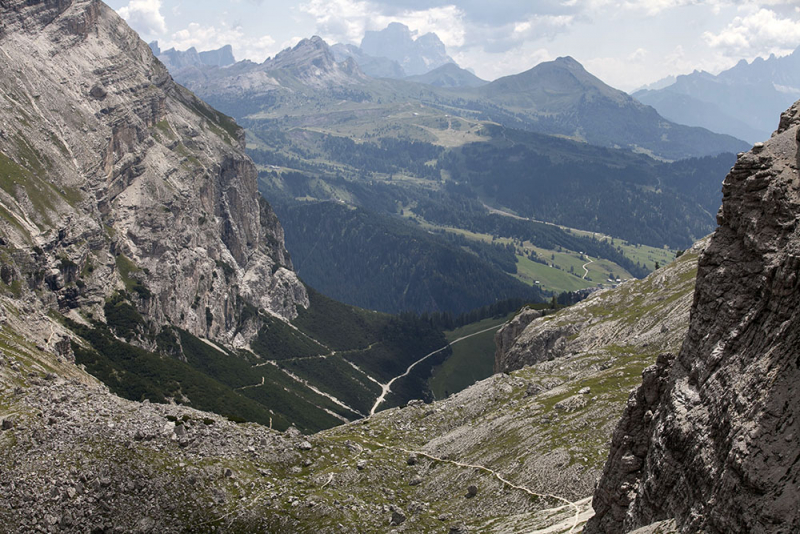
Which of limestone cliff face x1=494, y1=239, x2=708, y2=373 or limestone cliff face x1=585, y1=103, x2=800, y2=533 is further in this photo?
limestone cliff face x1=494, y1=239, x2=708, y2=373

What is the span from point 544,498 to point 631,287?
11694 cm

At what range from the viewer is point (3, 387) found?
95938 mm

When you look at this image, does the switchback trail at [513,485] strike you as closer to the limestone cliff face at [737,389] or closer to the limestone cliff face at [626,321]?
the limestone cliff face at [737,389]

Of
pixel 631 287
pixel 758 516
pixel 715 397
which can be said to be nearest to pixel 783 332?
pixel 715 397

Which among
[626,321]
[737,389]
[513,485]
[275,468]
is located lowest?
[513,485]

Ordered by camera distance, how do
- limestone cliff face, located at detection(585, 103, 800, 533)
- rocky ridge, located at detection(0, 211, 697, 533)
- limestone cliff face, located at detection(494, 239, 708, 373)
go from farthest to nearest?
limestone cliff face, located at detection(494, 239, 708, 373) → rocky ridge, located at detection(0, 211, 697, 533) → limestone cliff face, located at detection(585, 103, 800, 533)

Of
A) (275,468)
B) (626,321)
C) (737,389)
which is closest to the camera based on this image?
(737,389)

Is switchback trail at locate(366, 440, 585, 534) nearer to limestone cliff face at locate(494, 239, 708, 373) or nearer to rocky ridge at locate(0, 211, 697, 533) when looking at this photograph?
rocky ridge at locate(0, 211, 697, 533)

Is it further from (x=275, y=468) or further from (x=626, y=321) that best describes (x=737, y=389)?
(x=626, y=321)

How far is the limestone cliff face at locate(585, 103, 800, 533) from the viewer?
37.0 metres

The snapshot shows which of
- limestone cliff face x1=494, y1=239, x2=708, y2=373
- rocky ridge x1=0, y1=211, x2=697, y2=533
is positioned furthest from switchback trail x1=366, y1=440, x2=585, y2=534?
limestone cliff face x1=494, y1=239, x2=708, y2=373

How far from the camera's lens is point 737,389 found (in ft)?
135

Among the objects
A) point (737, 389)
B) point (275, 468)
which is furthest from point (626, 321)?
point (737, 389)

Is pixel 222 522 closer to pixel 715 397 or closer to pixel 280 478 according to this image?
pixel 280 478
